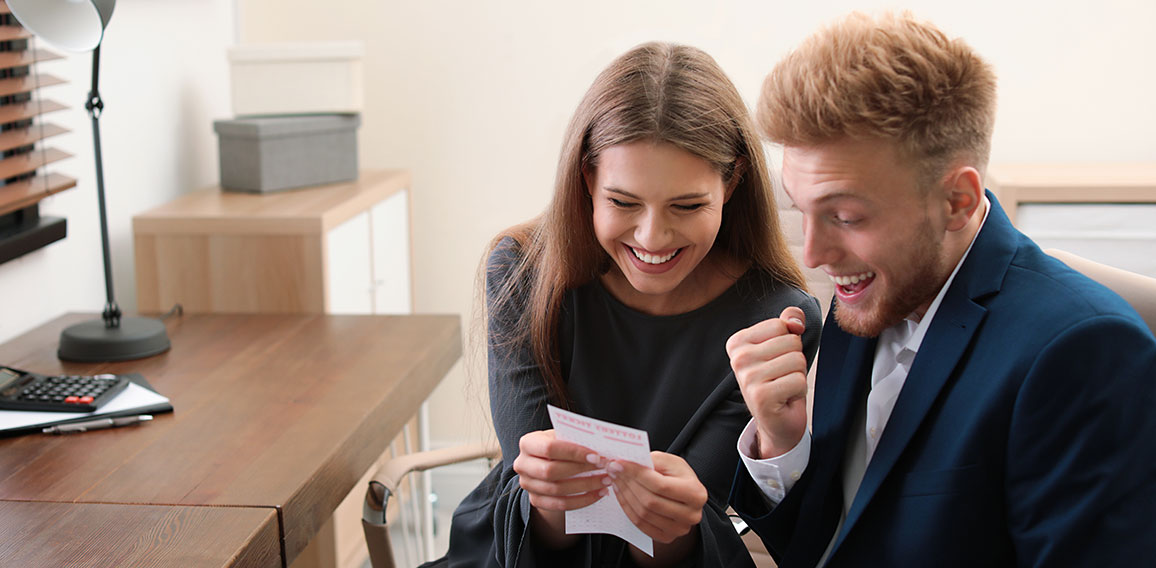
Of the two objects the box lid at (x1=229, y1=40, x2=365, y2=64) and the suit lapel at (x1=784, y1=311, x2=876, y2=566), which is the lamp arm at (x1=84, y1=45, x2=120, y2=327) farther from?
the suit lapel at (x1=784, y1=311, x2=876, y2=566)

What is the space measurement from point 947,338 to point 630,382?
21.7 inches

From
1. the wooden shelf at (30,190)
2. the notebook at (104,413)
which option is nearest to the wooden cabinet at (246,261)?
the wooden shelf at (30,190)

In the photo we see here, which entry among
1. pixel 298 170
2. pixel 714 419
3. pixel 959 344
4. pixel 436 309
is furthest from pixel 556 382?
pixel 436 309

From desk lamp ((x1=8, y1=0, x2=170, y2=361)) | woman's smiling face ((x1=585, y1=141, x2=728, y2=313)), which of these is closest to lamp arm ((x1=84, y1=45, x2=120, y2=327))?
desk lamp ((x1=8, y1=0, x2=170, y2=361))

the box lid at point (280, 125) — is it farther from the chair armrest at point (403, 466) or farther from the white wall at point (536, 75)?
the chair armrest at point (403, 466)

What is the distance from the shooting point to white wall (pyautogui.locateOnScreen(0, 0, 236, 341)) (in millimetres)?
2139

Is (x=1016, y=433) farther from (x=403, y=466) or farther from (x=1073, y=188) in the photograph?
(x=1073, y=188)

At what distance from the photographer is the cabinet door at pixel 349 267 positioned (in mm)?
2344

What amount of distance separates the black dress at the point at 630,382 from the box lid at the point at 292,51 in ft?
4.55

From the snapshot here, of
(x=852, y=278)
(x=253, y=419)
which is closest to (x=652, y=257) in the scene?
(x=852, y=278)

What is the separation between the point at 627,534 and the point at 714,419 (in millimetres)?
246

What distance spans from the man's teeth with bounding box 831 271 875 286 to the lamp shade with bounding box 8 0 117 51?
1283 millimetres

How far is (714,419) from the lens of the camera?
1.44m

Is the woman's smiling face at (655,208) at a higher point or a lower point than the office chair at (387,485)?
higher
